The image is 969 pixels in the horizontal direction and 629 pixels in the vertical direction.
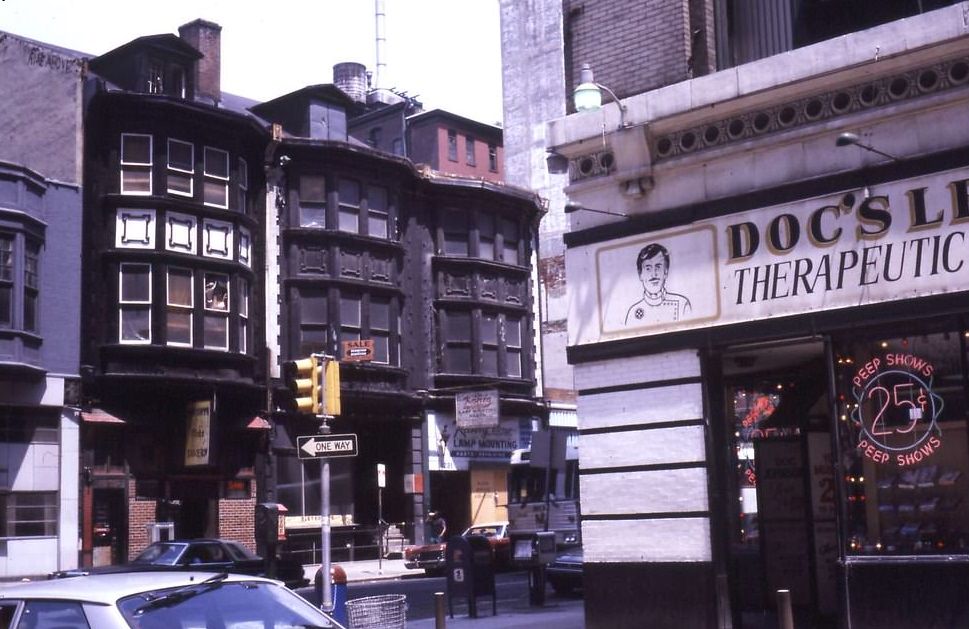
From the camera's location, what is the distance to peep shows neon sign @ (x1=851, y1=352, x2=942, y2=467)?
11.6 metres

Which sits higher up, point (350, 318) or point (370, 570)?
point (350, 318)

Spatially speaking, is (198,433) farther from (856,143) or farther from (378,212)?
(856,143)

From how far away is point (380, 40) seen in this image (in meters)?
66.8

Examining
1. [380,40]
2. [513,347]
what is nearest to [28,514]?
[513,347]

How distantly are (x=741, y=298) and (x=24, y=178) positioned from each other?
2159 cm

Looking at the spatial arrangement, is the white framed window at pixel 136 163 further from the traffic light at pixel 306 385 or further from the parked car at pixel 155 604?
the parked car at pixel 155 604

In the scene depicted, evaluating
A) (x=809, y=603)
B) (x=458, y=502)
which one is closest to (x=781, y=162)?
(x=809, y=603)

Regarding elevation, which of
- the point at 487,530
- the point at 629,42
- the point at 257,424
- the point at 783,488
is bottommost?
the point at 487,530

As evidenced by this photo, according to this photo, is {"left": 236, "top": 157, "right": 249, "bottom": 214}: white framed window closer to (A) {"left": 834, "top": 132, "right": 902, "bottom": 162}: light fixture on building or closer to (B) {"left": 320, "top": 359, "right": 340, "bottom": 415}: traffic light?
(B) {"left": 320, "top": 359, "right": 340, "bottom": 415}: traffic light

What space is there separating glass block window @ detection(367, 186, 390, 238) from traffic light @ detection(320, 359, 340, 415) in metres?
21.8

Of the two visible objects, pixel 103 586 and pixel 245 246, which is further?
pixel 245 246

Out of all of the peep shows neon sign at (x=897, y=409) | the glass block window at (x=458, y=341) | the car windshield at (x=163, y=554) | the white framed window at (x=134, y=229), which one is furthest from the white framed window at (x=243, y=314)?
the peep shows neon sign at (x=897, y=409)

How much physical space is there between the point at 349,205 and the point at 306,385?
21982mm

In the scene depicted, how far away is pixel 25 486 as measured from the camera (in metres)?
28.6
